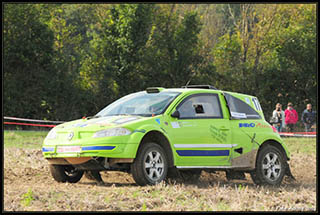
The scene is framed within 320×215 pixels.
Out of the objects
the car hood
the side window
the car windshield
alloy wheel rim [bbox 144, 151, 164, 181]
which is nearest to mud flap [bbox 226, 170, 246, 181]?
the side window

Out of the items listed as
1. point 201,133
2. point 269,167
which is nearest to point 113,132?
point 201,133

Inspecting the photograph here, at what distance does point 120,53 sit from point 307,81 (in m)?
12.4

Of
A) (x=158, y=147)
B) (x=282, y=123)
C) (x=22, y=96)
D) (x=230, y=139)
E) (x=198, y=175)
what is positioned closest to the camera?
(x=158, y=147)

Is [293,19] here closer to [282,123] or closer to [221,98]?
[282,123]

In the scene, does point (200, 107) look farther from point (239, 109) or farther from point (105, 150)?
point (105, 150)

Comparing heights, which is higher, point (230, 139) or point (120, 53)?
point (120, 53)

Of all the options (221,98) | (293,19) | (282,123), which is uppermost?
(293,19)

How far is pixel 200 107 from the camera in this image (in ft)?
35.6

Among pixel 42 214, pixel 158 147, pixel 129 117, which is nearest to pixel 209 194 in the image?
pixel 158 147

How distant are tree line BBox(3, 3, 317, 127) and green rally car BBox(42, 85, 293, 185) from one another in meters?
24.9

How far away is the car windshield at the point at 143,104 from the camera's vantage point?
410 inches

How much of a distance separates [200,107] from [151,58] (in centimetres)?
2830

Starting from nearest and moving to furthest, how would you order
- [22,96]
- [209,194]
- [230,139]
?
[209,194] < [230,139] < [22,96]

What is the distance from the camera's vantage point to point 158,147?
9820mm
